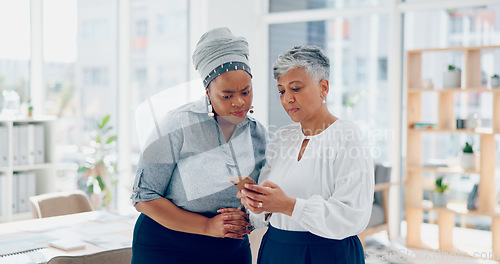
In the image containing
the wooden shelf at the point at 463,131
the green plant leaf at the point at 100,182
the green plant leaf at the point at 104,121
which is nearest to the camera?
the wooden shelf at the point at 463,131

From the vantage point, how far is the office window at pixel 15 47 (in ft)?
14.3

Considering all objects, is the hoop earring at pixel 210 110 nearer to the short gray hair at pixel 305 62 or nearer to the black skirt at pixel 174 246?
the short gray hair at pixel 305 62

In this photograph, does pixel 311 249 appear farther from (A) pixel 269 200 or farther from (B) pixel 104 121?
(B) pixel 104 121

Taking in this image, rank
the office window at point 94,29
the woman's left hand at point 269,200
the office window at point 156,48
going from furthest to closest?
the office window at point 156,48 < the office window at point 94,29 < the woman's left hand at point 269,200

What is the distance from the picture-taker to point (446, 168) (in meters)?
4.84

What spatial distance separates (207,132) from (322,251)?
494 millimetres

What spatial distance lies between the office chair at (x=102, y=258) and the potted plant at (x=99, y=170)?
2687 mm

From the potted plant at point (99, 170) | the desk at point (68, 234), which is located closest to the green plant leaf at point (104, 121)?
the potted plant at point (99, 170)

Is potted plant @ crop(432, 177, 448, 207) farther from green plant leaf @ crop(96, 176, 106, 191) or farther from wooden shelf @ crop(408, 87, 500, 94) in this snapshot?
green plant leaf @ crop(96, 176, 106, 191)

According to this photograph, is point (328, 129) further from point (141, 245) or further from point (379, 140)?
point (379, 140)

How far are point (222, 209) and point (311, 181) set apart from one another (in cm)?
29

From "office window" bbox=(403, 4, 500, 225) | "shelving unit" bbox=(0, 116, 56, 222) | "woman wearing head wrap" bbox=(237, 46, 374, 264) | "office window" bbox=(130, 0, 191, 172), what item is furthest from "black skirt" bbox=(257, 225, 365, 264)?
"office window" bbox=(130, 0, 191, 172)

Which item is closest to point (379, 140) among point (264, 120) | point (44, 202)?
point (264, 120)

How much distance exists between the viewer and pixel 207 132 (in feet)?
5.21
